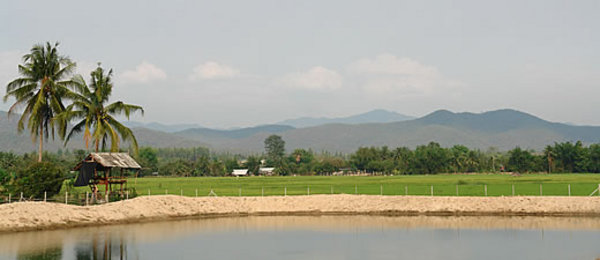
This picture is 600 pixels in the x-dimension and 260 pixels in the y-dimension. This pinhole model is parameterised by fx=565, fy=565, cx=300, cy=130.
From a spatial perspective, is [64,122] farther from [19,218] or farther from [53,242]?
Result: [53,242]

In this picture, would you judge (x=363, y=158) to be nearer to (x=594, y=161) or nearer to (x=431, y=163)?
(x=431, y=163)

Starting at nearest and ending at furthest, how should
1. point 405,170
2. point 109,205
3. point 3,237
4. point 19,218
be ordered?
point 3,237 < point 19,218 < point 109,205 < point 405,170

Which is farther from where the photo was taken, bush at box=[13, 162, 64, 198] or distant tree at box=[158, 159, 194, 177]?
distant tree at box=[158, 159, 194, 177]

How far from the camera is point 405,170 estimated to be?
166 meters

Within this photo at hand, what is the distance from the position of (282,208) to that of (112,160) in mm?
16274

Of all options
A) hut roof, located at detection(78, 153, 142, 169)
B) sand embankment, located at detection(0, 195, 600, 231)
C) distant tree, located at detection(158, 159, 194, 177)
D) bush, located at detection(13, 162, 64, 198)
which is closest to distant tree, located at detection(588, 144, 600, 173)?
sand embankment, located at detection(0, 195, 600, 231)

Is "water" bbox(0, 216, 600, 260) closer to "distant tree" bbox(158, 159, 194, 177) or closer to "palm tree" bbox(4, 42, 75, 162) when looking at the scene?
"palm tree" bbox(4, 42, 75, 162)

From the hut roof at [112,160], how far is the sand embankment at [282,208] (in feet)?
13.4

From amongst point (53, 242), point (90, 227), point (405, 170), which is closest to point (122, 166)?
point (90, 227)

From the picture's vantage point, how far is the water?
29.6 m

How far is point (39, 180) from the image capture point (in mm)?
49594

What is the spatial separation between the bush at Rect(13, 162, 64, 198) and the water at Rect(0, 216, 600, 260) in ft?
34.9

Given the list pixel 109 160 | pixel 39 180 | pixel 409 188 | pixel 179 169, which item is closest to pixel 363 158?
pixel 179 169

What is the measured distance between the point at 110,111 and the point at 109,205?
10.7 meters
